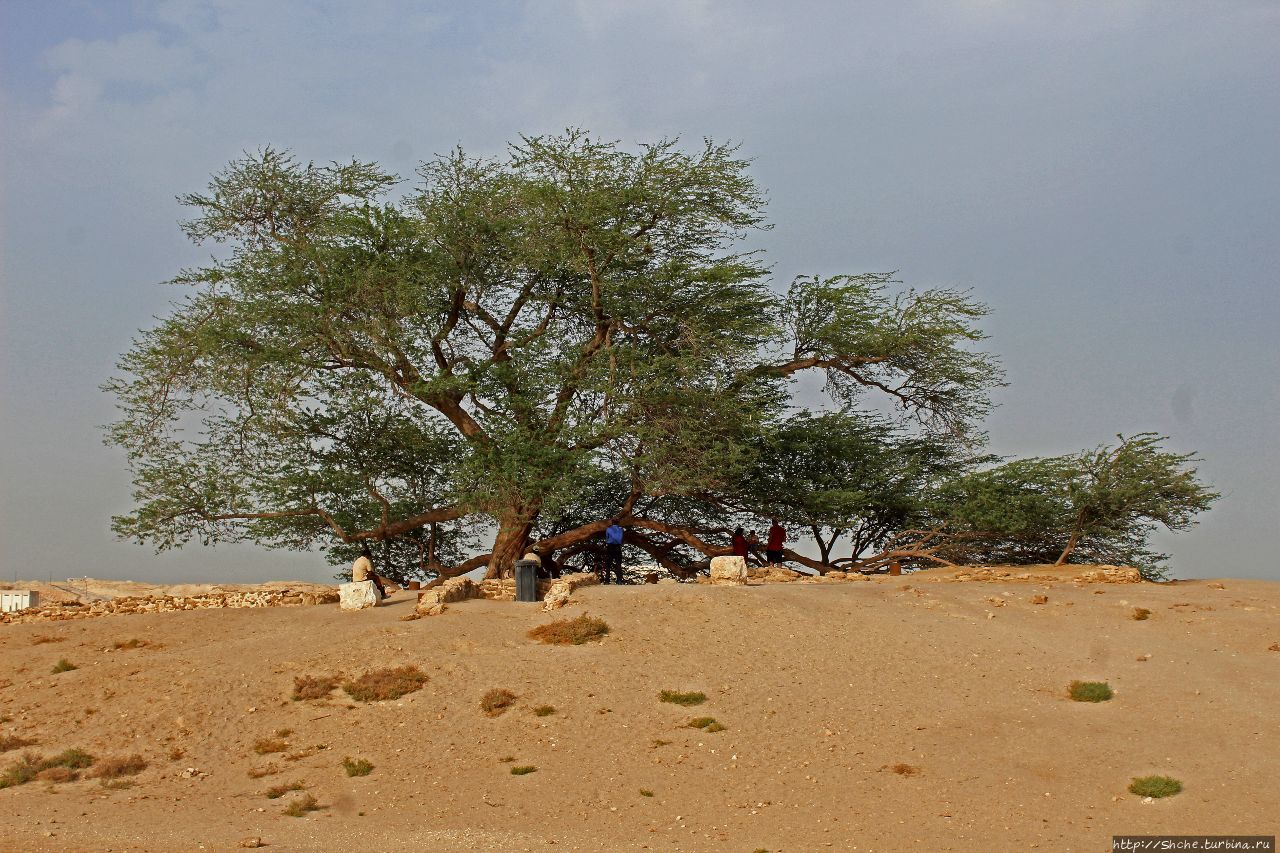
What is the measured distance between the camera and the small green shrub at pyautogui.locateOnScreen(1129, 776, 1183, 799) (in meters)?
13.0

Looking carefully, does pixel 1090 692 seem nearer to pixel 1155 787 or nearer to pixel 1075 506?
pixel 1155 787

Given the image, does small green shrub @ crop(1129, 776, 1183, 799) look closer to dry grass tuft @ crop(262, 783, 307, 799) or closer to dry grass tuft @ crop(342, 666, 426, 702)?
dry grass tuft @ crop(342, 666, 426, 702)

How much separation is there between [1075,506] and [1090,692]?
11482 mm

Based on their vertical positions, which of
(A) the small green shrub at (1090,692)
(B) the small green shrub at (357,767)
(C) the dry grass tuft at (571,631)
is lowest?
(B) the small green shrub at (357,767)

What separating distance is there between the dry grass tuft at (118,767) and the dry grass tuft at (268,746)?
1.40 metres

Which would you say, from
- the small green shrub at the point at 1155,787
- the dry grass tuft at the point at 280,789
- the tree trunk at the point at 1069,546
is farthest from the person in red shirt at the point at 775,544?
the dry grass tuft at the point at 280,789

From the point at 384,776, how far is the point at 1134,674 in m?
11.2

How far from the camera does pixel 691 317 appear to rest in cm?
2677

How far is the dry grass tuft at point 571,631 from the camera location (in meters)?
18.4

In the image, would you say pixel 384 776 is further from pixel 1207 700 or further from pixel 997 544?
pixel 997 544

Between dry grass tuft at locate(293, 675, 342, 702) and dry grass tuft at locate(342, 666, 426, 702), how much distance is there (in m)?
0.25

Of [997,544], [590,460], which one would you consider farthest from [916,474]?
[590,460]

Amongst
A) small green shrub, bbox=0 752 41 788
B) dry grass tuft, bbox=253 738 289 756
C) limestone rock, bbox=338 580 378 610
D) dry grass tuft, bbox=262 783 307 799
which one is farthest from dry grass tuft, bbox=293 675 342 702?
limestone rock, bbox=338 580 378 610

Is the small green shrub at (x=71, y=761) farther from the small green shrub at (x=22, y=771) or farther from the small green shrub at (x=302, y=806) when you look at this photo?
the small green shrub at (x=302, y=806)
